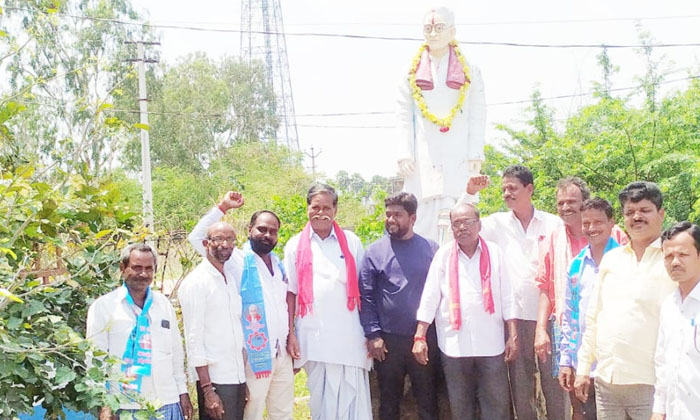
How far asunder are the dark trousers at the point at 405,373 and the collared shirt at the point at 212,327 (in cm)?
91

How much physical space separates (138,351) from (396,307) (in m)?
1.52

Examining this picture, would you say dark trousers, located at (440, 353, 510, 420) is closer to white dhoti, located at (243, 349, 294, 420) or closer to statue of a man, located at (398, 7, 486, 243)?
white dhoti, located at (243, 349, 294, 420)

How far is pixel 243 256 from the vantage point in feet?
13.5

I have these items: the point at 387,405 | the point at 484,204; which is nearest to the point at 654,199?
the point at 387,405

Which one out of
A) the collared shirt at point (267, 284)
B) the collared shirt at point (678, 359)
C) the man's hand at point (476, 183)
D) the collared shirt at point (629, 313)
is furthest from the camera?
the man's hand at point (476, 183)

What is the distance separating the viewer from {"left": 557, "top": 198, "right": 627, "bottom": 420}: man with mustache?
361 centimetres

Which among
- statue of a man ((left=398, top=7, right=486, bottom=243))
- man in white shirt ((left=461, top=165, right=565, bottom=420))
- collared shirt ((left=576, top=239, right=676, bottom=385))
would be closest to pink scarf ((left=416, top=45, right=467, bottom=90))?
statue of a man ((left=398, top=7, right=486, bottom=243))

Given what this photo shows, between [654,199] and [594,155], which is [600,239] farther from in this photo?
[594,155]

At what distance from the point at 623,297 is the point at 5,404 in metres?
2.67

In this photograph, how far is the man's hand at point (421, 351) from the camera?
397 cm

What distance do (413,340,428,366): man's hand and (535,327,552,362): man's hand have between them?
620mm

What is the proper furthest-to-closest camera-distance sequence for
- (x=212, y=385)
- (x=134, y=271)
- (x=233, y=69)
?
(x=233, y=69), (x=212, y=385), (x=134, y=271)

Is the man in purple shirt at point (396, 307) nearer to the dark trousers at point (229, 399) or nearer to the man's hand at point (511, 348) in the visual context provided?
the man's hand at point (511, 348)

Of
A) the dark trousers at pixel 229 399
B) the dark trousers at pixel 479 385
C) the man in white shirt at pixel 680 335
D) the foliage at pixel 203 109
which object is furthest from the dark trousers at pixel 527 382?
the foliage at pixel 203 109
